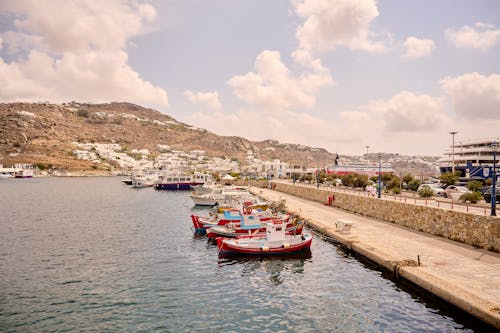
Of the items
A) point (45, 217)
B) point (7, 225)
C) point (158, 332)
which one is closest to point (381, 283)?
point (158, 332)

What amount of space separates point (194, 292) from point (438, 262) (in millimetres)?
12862

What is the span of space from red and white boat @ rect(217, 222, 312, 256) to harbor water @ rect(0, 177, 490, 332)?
2.46 ft

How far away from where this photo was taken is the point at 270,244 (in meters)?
25.9

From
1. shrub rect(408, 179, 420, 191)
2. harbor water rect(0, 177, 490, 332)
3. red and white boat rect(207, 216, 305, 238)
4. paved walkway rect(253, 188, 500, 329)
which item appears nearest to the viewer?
paved walkway rect(253, 188, 500, 329)

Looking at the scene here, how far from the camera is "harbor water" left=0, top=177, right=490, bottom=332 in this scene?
1476 centimetres

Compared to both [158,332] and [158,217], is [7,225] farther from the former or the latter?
[158,332]

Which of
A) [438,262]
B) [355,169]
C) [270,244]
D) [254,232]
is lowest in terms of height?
[254,232]

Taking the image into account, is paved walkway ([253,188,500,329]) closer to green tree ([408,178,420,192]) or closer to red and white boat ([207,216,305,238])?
red and white boat ([207,216,305,238])

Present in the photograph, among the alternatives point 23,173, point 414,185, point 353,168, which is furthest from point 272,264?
point 23,173

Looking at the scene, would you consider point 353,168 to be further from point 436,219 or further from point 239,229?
point 436,219

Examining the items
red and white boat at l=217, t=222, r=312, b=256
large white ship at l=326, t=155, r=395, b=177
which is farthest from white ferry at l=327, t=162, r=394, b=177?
red and white boat at l=217, t=222, r=312, b=256

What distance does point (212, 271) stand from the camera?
2283 centimetres

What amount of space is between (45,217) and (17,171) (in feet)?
545

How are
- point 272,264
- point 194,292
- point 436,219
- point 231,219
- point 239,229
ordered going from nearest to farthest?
point 194,292, point 272,264, point 436,219, point 239,229, point 231,219
